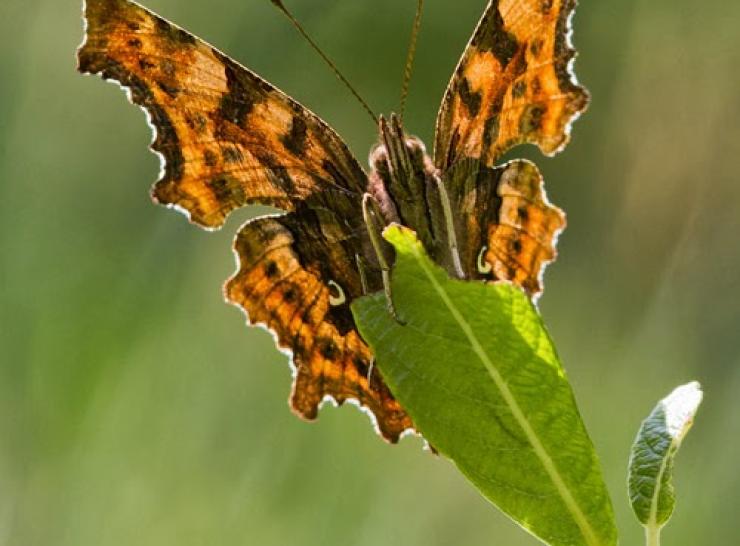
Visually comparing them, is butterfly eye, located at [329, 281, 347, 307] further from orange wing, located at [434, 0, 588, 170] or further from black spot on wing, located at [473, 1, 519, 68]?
black spot on wing, located at [473, 1, 519, 68]

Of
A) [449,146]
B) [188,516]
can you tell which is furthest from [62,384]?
[449,146]

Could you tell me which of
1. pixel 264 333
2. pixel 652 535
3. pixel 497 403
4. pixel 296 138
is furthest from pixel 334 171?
pixel 264 333

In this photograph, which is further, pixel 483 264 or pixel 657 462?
pixel 483 264

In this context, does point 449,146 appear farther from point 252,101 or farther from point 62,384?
point 62,384

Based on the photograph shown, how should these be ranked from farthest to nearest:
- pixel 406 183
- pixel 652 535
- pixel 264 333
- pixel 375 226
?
1. pixel 264 333
2. pixel 406 183
3. pixel 375 226
4. pixel 652 535

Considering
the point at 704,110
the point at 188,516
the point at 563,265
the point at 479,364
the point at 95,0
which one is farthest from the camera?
the point at 704,110

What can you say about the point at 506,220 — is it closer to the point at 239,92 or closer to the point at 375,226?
the point at 375,226

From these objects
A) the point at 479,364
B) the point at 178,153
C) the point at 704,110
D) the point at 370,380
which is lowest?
the point at 479,364

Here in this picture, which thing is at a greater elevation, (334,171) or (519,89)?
(519,89)
